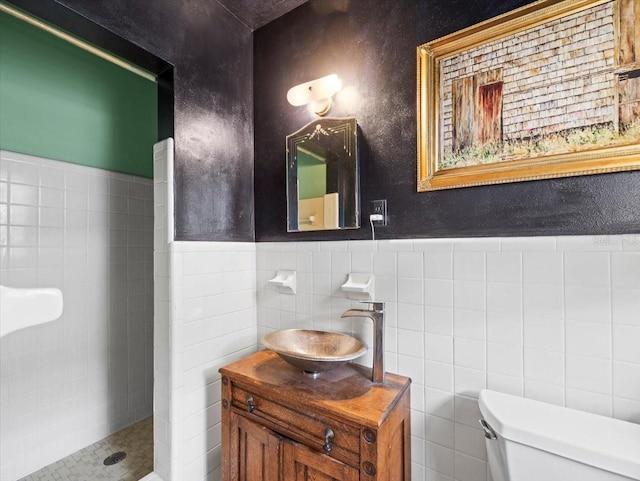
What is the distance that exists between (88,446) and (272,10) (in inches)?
115

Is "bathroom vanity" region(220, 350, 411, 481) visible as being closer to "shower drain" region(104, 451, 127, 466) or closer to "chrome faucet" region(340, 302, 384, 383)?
"chrome faucet" region(340, 302, 384, 383)

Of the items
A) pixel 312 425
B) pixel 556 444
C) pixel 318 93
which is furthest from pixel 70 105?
pixel 556 444

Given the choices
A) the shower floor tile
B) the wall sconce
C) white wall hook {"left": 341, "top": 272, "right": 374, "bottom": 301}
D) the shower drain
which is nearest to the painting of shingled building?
the wall sconce

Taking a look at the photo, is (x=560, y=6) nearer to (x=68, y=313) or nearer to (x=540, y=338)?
(x=540, y=338)

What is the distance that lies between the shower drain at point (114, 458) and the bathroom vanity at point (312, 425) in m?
0.95

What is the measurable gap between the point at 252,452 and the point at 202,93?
1737 millimetres

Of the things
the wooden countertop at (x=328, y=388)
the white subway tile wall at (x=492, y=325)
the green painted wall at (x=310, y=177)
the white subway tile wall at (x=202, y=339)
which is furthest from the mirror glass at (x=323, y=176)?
the wooden countertop at (x=328, y=388)

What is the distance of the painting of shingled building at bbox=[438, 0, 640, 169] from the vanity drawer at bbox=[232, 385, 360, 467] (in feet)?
3.58

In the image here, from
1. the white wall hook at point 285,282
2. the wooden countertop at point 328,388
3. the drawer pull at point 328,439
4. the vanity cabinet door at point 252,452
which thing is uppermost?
the white wall hook at point 285,282

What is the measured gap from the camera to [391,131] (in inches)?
53.5

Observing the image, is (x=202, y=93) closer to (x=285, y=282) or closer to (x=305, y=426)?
(x=285, y=282)

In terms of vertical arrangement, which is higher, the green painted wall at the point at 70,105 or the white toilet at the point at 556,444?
the green painted wall at the point at 70,105

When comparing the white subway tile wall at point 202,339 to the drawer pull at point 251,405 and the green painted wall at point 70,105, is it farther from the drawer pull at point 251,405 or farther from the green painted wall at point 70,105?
the green painted wall at point 70,105

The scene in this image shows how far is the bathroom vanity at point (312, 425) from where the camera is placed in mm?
990
